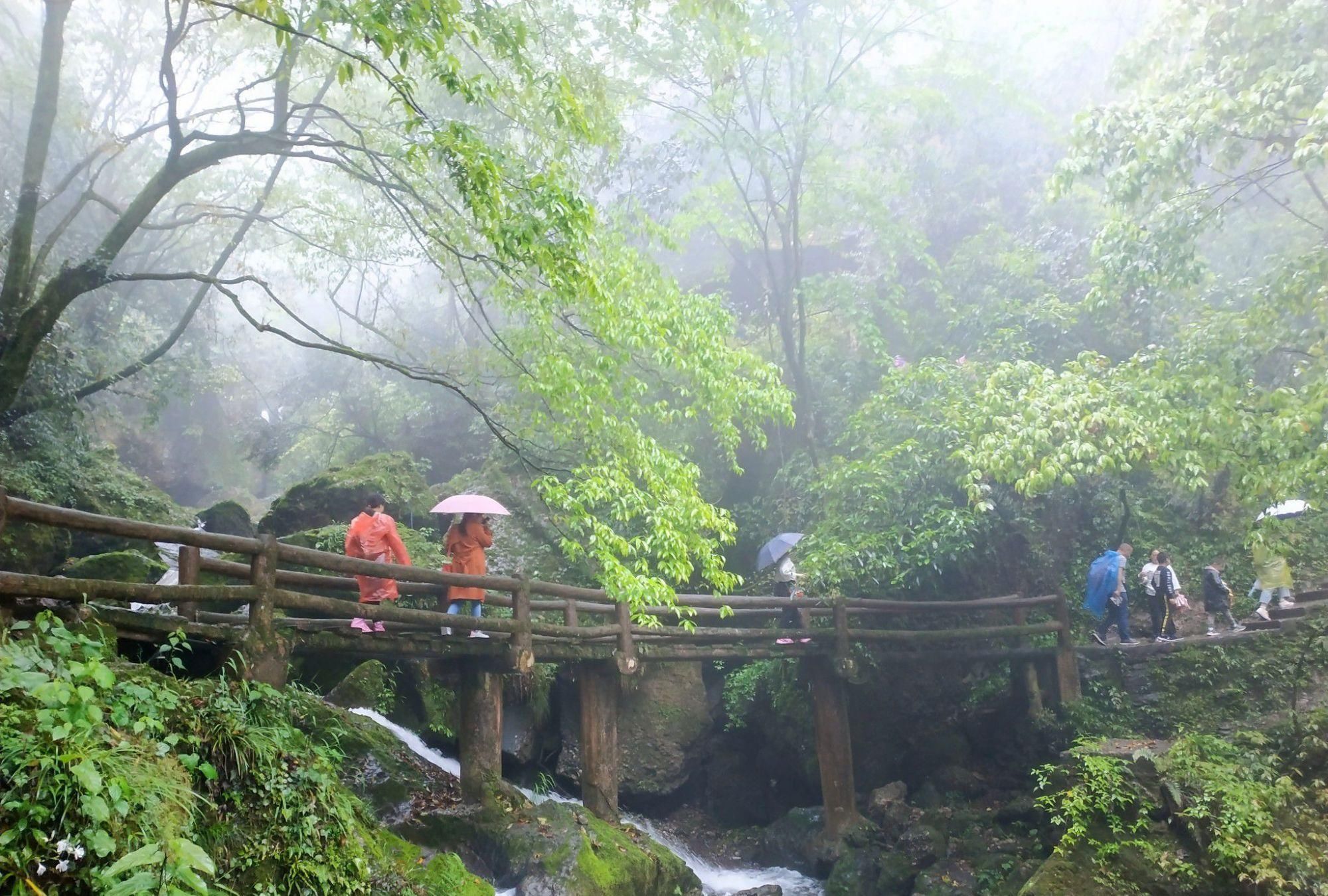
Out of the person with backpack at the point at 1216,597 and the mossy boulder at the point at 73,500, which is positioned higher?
the mossy boulder at the point at 73,500

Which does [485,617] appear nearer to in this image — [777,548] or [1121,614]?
[777,548]

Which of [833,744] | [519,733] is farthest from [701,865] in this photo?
[519,733]

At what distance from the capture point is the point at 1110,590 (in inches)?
508

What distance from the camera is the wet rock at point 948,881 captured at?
10516mm

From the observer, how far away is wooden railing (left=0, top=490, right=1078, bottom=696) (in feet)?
17.3

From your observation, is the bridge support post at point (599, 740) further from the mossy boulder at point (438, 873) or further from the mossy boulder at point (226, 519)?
the mossy boulder at point (226, 519)

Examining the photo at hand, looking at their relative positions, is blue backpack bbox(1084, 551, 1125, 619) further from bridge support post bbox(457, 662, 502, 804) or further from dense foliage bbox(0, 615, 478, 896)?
dense foliage bbox(0, 615, 478, 896)

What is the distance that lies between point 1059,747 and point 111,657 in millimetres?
11876

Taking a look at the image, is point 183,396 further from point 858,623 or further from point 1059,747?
point 1059,747

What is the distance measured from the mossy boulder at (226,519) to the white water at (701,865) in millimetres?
6211

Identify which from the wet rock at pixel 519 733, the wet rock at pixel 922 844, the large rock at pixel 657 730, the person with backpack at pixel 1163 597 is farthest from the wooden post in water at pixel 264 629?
the person with backpack at pixel 1163 597

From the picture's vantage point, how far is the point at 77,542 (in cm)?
1284

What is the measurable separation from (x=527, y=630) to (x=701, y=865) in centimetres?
588

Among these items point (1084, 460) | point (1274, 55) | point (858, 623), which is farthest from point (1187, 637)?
point (1274, 55)
